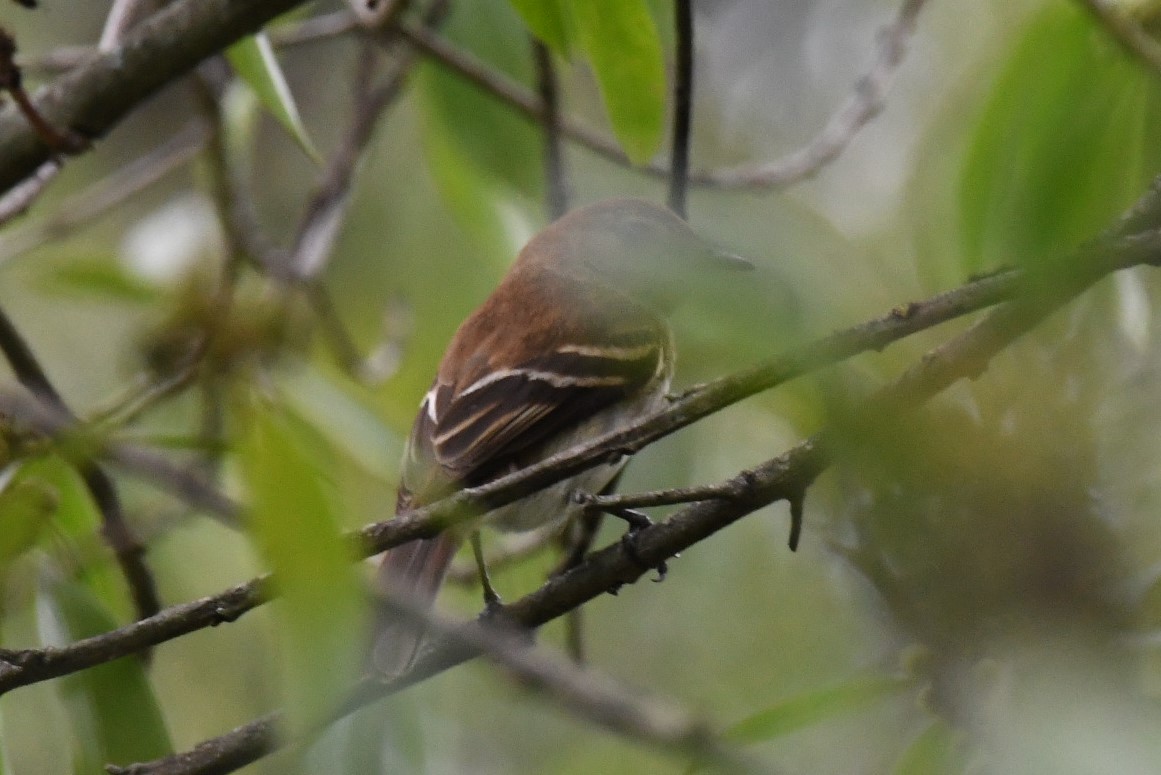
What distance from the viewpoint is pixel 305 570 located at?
4.31 feet

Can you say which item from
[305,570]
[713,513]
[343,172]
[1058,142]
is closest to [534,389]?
[343,172]

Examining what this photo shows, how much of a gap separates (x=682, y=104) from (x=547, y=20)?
0.55 m

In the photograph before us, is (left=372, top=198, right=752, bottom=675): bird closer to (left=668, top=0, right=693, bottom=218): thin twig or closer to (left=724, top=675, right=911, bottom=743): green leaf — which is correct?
(left=668, top=0, right=693, bottom=218): thin twig

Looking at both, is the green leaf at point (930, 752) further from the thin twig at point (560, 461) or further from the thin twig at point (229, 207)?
the thin twig at point (229, 207)

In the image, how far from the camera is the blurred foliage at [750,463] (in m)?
1.34

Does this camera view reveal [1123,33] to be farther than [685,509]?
No

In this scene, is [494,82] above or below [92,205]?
below

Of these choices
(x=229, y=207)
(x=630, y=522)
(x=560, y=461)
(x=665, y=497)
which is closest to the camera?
(x=560, y=461)

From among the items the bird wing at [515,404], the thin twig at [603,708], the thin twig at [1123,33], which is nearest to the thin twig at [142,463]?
the bird wing at [515,404]

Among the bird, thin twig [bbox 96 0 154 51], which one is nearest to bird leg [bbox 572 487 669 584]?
the bird

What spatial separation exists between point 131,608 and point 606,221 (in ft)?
5.16

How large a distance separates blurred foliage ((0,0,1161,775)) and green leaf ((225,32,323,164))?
0.01m

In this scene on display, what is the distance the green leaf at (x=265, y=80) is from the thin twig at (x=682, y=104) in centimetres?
73

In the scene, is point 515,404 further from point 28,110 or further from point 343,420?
point 28,110
